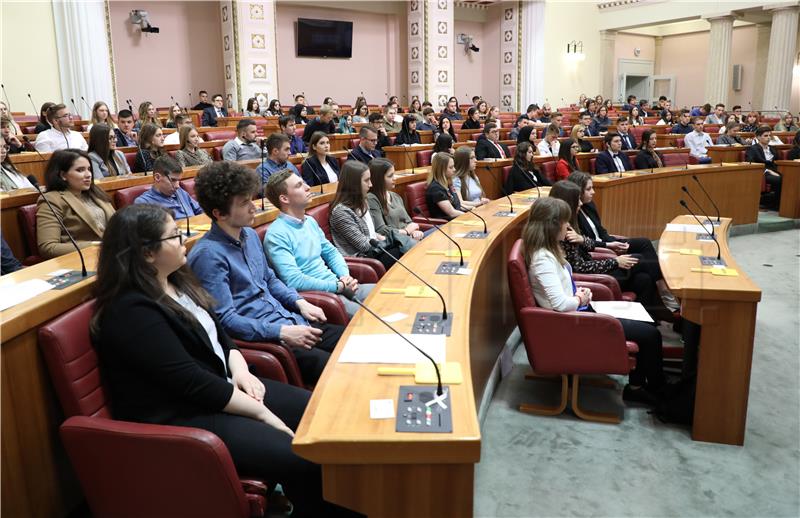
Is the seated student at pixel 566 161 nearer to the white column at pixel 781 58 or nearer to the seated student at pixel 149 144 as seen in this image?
the seated student at pixel 149 144

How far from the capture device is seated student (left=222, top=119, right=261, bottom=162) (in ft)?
18.7

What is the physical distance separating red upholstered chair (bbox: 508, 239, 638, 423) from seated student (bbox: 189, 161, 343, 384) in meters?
0.87

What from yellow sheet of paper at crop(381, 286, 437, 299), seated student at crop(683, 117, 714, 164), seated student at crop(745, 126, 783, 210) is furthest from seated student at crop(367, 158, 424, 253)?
seated student at crop(683, 117, 714, 164)

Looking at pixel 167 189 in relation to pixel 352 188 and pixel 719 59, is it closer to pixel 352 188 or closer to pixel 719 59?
pixel 352 188

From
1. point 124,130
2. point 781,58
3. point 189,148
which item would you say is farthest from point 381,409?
point 781,58

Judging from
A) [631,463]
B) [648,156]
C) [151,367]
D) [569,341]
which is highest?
[648,156]

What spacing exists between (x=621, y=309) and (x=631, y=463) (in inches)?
32.3

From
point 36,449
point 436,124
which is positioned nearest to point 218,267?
point 36,449

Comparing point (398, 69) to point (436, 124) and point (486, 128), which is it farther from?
point (486, 128)

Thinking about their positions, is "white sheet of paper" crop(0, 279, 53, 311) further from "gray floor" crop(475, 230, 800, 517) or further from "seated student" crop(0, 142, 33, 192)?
"seated student" crop(0, 142, 33, 192)

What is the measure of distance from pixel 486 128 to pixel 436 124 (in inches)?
92.3

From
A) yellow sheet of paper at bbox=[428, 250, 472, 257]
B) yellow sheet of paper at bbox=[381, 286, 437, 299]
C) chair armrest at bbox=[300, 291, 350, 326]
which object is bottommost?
chair armrest at bbox=[300, 291, 350, 326]

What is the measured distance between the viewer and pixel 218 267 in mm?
→ 2234

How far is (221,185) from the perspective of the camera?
2207 mm
